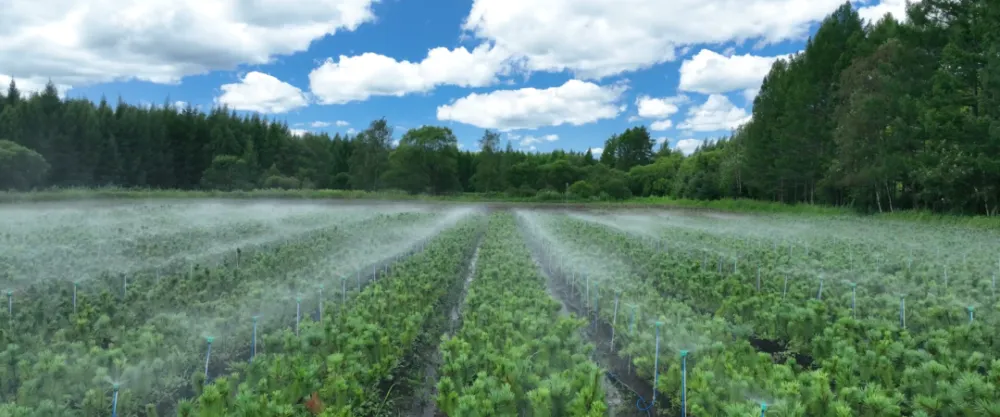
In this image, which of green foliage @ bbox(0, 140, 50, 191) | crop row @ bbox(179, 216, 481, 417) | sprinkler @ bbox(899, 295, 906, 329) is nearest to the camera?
crop row @ bbox(179, 216, 481, 417)

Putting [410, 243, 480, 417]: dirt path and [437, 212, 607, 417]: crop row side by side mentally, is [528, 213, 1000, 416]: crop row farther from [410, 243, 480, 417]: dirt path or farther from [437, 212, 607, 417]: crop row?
[410, 243, 480, 417]: dirt path

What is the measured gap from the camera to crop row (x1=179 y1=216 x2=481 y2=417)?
4.22 m

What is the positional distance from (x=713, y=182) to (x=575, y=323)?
61.0m

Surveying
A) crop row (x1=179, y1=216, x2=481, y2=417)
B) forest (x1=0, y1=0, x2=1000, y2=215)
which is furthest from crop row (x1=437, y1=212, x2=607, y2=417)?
forest (x1=0, y1=0, x2=1000, y2=215)

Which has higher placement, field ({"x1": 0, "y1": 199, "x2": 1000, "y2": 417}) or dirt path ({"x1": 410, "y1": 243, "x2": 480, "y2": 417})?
field ({"x1": 0, "y1": 199, "x2": 1000, "y2": 417})

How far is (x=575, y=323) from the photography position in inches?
254

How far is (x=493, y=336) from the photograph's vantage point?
6191 mm

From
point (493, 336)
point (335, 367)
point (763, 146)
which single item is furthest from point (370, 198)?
point (335, 367)

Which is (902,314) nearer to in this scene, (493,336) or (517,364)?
(493,336)

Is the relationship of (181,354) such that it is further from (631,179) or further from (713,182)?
(631,179)

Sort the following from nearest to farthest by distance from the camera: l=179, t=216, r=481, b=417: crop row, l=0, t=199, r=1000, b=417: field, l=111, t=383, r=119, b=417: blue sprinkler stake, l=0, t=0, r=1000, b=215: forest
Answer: l=179, t=216, r=481, b=417: crop row → l=111, t=383, r=119, b=417: blue sprinkler stake → l=0, t=199, r=1000, b=417: field → l=0, t=0, r=1000, b=215: forest

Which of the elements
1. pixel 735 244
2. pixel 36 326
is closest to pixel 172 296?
pixel 36 326

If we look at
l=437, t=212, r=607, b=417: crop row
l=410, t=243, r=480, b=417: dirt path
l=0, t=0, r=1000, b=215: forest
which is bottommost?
l=410, t=243, r=480, b=417: dirt path

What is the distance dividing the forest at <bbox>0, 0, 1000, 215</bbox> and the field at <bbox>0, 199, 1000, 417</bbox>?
15230 mm
